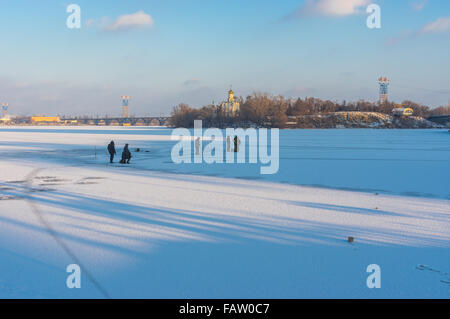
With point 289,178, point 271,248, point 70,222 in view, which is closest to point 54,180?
point 70,222

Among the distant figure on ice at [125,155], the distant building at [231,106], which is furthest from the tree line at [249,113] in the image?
the distant figure on ice at [125,155]

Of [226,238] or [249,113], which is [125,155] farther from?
[249,113]

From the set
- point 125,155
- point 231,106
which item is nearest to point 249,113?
point 231,106

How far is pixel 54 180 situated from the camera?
14.0m

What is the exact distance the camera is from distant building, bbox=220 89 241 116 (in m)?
134

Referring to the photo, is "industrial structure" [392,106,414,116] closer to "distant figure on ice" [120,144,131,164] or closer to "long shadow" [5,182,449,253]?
"distant figure on ice" [120,144,131,164]

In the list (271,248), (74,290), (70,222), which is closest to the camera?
(74,290)

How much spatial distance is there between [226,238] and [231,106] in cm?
13712

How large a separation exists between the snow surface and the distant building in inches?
4790

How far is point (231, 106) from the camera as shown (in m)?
142
